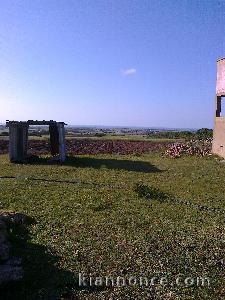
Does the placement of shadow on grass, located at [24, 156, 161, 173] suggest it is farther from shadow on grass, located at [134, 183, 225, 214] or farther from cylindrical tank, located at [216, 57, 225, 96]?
cylindrical tank, located at [216, 57, 225, 96]

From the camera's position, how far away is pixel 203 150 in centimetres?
2814

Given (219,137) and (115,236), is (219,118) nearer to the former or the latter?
(219,137)

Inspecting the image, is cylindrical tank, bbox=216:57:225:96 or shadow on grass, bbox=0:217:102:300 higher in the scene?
cylindrical tank, bbox=216:57:225:96

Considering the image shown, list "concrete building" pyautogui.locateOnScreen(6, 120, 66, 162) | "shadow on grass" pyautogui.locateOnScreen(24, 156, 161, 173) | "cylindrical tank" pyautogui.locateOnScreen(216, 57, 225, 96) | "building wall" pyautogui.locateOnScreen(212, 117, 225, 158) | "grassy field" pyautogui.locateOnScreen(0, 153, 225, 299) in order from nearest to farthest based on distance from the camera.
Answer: "grassy field" pyautogui.locateOnScreen(0, 153, 225, 299), "shadow on grass" pyautogui.locateOnScreen(24, 156, 161, 173), "concrete building" pyautogui.locateOnScreen(6, 120, 66, 162), "building wall" pyautogui.locateOnScreen(212, 117, 225, 158), "cylindrical tank" pyautogui.locateOnScreen(216, 57, 225, 96)

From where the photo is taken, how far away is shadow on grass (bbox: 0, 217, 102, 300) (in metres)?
6.10

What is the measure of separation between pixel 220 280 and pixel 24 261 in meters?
3.44

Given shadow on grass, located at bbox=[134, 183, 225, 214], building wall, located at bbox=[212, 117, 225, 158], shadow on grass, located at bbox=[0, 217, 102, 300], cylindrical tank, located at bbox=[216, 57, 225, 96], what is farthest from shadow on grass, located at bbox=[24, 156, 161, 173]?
shadow on grass, located at bbox=[0, 217, 102, 300]

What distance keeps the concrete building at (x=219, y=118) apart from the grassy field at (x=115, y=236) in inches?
391

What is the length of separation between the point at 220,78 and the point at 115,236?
771 inches

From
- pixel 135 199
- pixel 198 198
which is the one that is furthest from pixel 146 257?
pixel 198 198

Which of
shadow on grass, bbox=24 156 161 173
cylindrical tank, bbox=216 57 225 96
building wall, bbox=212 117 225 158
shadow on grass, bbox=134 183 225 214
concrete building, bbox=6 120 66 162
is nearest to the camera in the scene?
shadow on grass, bbox=134 183 225 214

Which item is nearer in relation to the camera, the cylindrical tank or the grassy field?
the grassy field

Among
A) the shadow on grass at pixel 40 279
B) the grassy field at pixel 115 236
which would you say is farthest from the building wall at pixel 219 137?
the shadow on grass at pixel 40 279

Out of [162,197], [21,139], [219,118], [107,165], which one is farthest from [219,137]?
[162,197]
